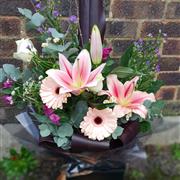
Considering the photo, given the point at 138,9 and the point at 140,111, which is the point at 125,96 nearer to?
the point at 140,111

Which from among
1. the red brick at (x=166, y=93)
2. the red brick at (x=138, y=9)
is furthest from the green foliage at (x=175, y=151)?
the red brick at (x=138, y=9)

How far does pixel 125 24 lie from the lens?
172cm

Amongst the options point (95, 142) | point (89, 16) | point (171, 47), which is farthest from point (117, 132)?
point (171, 47)

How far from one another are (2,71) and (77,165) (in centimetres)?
47

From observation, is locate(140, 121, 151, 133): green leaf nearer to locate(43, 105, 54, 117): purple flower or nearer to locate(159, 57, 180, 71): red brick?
locate(43, 105, 54, 117): purple flower

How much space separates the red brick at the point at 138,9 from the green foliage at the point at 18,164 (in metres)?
0.81

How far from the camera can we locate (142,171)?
1993 millimetres

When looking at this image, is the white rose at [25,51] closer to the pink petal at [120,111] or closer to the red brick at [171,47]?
the pink petal at [120,111]

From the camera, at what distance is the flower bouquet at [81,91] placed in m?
1.06

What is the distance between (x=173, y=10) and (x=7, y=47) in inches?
30.6

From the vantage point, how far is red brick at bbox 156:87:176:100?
1931 millimetres

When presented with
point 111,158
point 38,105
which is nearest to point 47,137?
point 38,105

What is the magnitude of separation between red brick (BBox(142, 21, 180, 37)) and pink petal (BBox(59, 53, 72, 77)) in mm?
772

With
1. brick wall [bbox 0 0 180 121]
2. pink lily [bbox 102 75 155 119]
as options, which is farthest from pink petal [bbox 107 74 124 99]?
brick wall [bbox 0 0 180 121]
